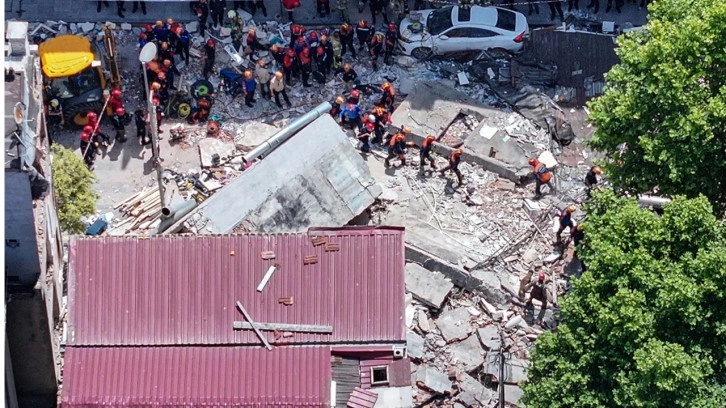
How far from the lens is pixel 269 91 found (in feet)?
113

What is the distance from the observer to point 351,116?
109 ft

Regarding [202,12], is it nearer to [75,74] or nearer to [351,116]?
[75,74]

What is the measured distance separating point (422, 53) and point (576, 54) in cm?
440

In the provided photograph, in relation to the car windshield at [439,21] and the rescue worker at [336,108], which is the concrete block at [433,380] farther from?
the car windshield at [439,21]

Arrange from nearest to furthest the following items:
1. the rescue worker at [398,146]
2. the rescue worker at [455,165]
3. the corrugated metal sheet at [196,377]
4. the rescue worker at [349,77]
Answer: the corrugated metal sheet at [196,377] < the rescue worker at [455,165] < the rescue worker at [398,146] < the rescue worker at [349,77]

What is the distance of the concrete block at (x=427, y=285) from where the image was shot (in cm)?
2952

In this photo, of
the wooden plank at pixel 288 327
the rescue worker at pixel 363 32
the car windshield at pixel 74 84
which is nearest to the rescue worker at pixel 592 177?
the rescue worker at pixel 363 32

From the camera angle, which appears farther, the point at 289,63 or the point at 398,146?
the point at 289,63

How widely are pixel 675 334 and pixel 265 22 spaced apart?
17986 mm

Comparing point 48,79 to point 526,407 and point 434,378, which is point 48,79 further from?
point 526,407

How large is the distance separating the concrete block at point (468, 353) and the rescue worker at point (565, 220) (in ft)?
12.4

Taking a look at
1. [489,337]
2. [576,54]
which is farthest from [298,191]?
[576,54]

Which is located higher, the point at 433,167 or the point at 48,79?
the point at 48,79

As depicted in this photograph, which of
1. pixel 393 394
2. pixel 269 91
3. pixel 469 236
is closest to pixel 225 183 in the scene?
pixel 269 91
